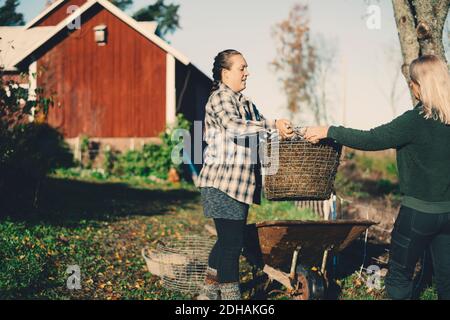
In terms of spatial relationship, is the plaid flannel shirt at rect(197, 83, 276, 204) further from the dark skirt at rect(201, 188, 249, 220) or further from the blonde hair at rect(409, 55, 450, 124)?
the blonde hair at rect(409, 55, 450, 124)

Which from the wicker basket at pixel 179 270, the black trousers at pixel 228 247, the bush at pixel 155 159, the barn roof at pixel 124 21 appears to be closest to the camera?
the black trousers at pixel 228 247

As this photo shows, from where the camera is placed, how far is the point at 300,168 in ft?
14.2

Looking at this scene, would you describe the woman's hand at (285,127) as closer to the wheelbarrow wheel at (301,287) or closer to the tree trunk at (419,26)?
the wheelbarrow wheel at (301,287)

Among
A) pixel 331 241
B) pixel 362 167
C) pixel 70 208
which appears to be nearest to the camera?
pixel 331 241

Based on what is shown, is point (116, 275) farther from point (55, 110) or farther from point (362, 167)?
point (362, 167)

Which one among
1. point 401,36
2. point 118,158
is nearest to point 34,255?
point 401,36

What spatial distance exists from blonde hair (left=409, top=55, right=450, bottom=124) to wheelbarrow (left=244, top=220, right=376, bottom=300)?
1.39 m

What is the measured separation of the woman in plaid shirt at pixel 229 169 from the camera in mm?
4035

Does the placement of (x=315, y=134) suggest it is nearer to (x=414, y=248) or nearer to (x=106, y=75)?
(x=414, y=248)

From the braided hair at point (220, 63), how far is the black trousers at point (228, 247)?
3.61 ft

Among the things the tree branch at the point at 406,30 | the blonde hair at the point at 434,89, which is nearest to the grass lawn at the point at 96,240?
the blonde hair at the point at 434,89

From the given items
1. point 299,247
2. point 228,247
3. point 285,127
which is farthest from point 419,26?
point 228,247

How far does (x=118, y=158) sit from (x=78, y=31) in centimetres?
493

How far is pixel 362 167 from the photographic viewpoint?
73.2 ft
